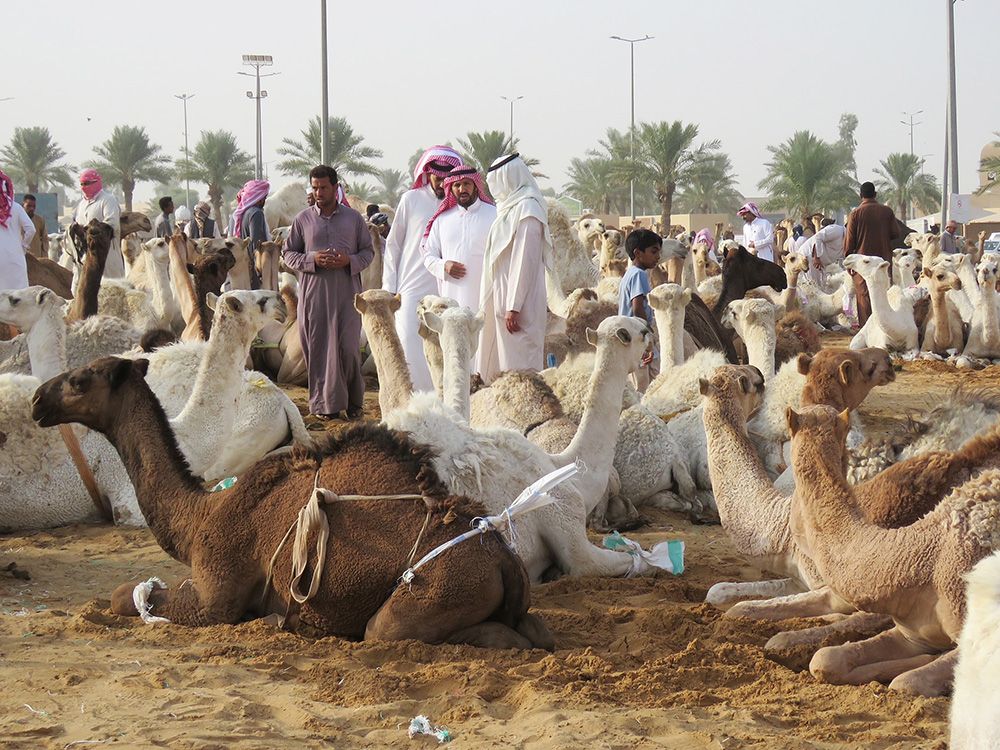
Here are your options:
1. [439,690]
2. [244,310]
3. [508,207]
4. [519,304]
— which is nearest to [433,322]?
[244,310]

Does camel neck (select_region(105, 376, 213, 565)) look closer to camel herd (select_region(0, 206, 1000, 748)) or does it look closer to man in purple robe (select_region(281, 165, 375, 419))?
camel herd (select_region(0, 206, 1000, 748))

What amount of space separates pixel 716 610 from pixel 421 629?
141 centimetres

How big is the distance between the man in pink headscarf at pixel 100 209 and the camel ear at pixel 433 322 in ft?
25.6

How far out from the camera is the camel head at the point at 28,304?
860 centimetres

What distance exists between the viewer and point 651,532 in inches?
292

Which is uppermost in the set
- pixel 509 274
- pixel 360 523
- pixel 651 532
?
pixel 509 274

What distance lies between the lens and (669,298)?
9766mm

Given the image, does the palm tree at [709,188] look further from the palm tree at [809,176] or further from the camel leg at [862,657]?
the camel leg at [862,657]

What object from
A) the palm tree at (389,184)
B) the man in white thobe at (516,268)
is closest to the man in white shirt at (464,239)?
the man in white thobe at (516,268)

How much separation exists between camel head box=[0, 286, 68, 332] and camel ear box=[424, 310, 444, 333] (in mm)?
2702

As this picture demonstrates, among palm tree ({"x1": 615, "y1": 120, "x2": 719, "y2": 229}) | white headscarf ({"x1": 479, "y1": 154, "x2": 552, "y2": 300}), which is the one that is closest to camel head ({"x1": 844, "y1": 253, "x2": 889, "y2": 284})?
white headscarf ({"x1": 479, "y1": 154, "x2": 552, "y2": 300})

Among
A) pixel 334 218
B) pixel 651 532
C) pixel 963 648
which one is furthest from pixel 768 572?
pixel 334 218

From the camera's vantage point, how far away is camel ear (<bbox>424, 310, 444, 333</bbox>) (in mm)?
7555

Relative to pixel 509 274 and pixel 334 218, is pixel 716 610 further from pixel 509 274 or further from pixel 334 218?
pixel 334 218
